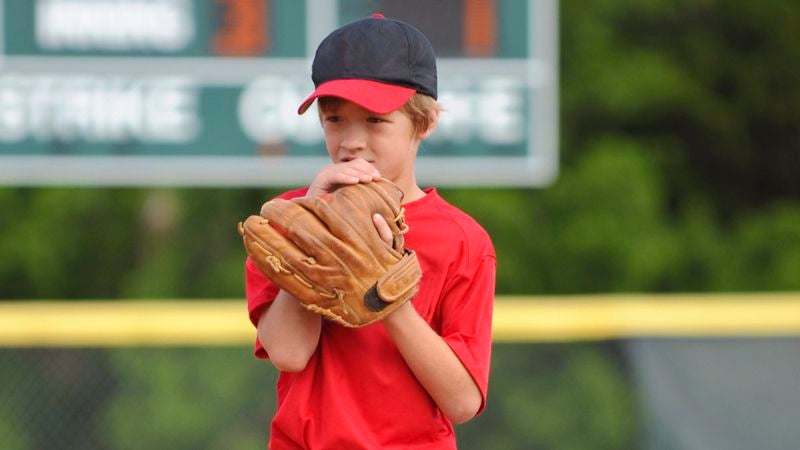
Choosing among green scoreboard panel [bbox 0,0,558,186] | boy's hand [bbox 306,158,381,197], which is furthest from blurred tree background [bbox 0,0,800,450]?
boy's hand [bbox 306,158,381,197]

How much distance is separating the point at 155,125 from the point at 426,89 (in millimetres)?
3624

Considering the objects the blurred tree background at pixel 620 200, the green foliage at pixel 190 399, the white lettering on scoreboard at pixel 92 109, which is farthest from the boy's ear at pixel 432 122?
the blurred tree background at pixel 620 200

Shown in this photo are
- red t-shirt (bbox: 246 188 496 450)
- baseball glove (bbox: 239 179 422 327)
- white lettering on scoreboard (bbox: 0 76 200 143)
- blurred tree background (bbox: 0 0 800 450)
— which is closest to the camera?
baseball glove (bbox: 239 179 422 327)

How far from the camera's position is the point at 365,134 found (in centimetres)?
187

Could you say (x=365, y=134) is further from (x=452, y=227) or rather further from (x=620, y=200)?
(x=620, y=200)

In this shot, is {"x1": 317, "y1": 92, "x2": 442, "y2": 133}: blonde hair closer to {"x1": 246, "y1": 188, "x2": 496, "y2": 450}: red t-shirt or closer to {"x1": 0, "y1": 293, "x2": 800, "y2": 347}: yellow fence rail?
{"x1": 246, "y1": 188, "x2": 496, "y2": 450}: red t-shirt

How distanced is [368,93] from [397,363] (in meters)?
0.35

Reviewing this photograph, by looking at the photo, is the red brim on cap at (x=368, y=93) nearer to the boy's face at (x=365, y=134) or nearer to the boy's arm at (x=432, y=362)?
the boy's face at (x=365, y=134)

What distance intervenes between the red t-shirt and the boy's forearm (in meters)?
0.02

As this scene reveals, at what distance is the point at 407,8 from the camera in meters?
5.33

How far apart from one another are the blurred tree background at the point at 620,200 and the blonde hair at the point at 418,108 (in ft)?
19.4

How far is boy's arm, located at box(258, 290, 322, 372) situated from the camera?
185 centimetres

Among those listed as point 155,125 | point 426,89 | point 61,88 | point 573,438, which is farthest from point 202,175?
point 426,89

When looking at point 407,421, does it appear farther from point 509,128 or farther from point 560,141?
point 560,141
